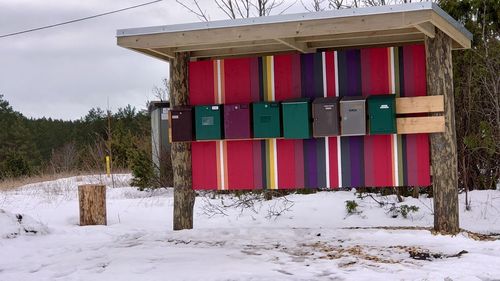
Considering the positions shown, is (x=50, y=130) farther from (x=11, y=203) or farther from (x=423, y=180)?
(x=423, y=180)

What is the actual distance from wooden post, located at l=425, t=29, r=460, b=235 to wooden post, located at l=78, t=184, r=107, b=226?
5051mm

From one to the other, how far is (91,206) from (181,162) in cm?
182

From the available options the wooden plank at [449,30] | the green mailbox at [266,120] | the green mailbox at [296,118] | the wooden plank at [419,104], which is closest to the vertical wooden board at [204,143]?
the green mailbox at [266,120]

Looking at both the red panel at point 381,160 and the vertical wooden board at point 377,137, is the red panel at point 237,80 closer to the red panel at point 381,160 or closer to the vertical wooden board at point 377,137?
the vertical wooden board at point 377,137

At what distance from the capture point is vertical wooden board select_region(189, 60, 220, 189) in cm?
795

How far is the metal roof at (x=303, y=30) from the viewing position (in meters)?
6.47

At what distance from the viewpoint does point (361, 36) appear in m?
7.61

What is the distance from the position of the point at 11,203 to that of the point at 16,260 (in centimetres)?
606

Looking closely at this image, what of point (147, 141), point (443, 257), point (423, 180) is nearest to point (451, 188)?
point (423, 180)

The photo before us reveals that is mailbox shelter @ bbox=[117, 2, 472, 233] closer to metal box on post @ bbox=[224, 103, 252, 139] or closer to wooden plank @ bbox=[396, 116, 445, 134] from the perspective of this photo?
wooden plank @ bbox=[396, 116, 445, 134]

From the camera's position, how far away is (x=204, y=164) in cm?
796

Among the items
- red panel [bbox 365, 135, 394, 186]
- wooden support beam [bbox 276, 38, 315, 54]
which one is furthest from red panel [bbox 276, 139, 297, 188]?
wooden support beam [bbox 276, 38, 315, 54]

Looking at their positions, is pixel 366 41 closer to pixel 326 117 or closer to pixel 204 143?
pixel 326 117

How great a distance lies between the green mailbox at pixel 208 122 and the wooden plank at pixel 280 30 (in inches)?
39.1
